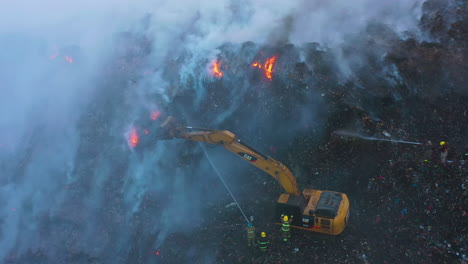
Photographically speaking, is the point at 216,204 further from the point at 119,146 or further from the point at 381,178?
the point at 381,178

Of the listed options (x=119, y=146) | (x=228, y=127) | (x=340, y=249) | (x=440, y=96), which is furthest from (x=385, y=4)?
(x=119, y=146)

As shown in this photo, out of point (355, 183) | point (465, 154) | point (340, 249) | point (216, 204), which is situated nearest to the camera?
point (340, 249)

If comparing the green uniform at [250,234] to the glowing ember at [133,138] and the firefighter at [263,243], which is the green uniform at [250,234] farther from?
the glowing ember at [133,138]

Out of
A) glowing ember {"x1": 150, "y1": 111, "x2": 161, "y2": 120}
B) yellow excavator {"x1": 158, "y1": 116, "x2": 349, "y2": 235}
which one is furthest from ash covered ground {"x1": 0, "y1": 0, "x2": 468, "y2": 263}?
yellow excavator {"x1": 158, "y1": 116, "x2": 349, "y2": 235}

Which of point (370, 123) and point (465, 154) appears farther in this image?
point (370, 123)

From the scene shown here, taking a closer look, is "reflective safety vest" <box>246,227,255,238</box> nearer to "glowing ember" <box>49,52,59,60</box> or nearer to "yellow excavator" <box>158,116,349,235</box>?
"yellow excavator" <box>158,116,349,235</box>

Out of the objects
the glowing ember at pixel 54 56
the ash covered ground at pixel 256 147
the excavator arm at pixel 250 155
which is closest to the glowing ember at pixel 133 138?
the ash covered ground at pixel 256 147
